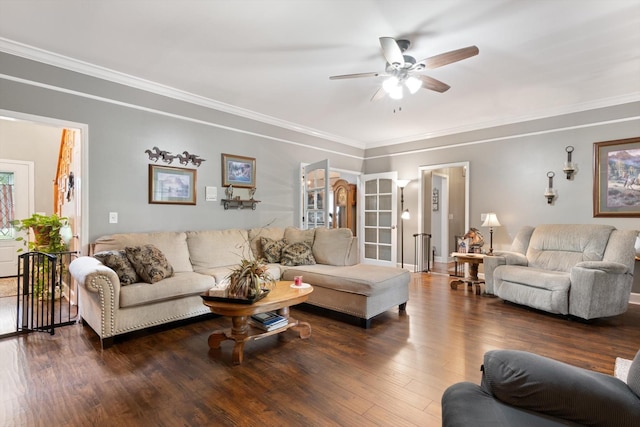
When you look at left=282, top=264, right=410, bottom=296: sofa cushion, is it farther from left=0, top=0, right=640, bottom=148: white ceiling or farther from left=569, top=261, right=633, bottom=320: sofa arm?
left=0, top=0, right=640, bottom=148: white ceiling

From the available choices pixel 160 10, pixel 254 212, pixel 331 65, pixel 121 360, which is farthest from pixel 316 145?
pixel 121 360

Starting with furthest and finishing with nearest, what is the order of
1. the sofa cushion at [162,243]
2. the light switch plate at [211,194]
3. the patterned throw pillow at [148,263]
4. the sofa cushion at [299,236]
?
the sofa cushion at [299,236] → the light switch plate at [211,194] → the sofa cushion at [162,243] → the patterned throw pillow at [148,263]

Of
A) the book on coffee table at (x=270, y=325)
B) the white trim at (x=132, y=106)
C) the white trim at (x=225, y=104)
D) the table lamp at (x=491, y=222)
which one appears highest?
the white trim at (x=225, y=104)

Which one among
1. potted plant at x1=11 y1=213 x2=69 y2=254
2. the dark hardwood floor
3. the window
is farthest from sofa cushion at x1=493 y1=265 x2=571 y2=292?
A: the window

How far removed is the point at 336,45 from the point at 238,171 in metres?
2.42

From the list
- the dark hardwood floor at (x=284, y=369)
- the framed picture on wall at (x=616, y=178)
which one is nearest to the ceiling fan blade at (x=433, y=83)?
the dark hardwood floor at (x=284, y=369)

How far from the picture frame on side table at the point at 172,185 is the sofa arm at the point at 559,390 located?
3.76 m

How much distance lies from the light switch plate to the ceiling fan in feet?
7.71

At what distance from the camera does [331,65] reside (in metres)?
3.18

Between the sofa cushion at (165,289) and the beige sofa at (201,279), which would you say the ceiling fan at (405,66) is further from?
the sofa cushion at (165,289)

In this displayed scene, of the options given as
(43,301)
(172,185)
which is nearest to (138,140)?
(172,185)

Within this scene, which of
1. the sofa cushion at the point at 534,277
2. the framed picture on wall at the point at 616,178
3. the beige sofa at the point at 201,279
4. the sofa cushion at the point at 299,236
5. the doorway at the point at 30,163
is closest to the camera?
the beige sofa at the point at 201,279

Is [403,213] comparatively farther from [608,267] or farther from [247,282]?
[247,282]

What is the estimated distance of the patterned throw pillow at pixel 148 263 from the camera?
2941 mm
